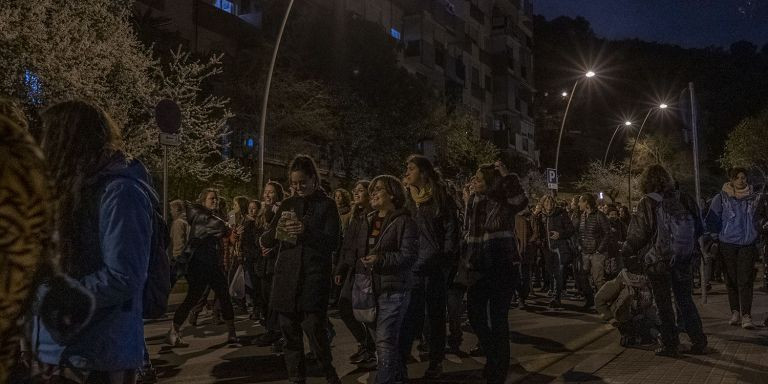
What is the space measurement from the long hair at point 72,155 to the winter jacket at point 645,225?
19.2 ft

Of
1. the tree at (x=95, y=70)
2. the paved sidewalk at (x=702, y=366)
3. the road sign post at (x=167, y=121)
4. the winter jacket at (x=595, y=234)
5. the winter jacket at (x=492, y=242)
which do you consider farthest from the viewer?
the tree at (x=95, y=70)

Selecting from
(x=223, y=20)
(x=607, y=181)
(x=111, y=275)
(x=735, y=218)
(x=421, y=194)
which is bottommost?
(x=111, y=275)

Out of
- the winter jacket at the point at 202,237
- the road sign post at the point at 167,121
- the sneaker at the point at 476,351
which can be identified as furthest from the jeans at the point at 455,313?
the road sign post at the point at 167,121

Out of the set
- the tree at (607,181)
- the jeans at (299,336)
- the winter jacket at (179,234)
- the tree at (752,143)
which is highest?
the tree at (752,143)

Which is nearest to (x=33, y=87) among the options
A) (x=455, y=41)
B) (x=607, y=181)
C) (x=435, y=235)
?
(x=435, y=235)

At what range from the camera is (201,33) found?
26.1m

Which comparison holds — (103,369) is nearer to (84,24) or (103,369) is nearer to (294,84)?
Answer: (84,24)

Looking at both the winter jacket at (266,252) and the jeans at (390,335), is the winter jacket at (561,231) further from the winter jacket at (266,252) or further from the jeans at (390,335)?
the jeans at (390,335)

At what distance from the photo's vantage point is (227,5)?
28.3 meters

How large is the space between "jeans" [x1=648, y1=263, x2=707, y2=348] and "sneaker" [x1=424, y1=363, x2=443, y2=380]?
2.44 metres

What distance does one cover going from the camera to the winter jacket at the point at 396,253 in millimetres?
5086

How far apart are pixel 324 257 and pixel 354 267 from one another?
948 millimetres

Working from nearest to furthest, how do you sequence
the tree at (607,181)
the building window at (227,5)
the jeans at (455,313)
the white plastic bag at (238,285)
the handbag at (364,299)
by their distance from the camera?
the handbag at (364,299), the jeans at (455,313), the white plastic bag at (238,285), the building window at (227,5), the tree at (607,181)

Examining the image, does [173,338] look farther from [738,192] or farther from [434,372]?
[738,192]
